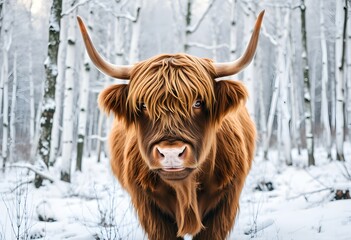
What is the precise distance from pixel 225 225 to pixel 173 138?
1254mm

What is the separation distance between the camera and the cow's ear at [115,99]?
3221 millimetres

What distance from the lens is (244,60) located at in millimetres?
3053

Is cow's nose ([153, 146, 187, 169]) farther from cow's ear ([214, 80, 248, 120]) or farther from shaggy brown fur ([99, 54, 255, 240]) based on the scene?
cow's ear ([214, 80, 248, 120])

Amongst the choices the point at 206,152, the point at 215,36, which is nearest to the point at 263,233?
the point at 206,152

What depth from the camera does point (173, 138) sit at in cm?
265

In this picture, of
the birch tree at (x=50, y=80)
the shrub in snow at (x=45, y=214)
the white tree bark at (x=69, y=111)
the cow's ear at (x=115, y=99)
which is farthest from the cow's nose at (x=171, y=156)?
the white tree bark at (x=69, y=111)

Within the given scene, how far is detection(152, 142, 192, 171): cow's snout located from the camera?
253cm

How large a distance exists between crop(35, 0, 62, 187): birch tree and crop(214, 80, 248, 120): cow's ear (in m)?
5.24

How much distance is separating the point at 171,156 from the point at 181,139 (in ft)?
0.62

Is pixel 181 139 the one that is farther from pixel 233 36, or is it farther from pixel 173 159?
pixel 233 36

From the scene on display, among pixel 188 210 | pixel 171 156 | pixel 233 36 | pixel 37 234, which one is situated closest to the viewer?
pixel 171 156

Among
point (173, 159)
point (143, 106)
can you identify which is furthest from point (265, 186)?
point (173, 159)


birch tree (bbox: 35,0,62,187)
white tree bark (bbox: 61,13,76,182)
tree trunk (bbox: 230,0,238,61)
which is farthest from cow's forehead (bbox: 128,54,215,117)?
tree trunk (bbox: 230,0,238,61)

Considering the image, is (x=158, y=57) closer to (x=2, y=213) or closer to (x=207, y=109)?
(x=207, y=109)
